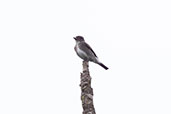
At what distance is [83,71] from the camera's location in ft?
25.8

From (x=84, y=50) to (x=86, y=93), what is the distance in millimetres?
7370

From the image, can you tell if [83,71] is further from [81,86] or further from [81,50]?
[81,50]

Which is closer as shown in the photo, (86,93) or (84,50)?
(86,93)

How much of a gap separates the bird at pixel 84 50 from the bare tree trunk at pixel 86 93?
5.91m

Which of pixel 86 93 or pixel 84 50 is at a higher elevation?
pixel 84 50

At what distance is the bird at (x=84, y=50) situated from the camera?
13827 mm

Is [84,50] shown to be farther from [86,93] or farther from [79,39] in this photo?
[86,93]

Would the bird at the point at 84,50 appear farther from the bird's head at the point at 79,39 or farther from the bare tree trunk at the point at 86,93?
the bare tree trunk at the point at 86,93

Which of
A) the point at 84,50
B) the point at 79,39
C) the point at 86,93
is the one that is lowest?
the point at 86,93

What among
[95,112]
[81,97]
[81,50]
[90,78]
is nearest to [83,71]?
[90,78]

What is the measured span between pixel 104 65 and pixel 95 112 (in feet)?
29.0

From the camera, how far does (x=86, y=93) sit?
673 cm

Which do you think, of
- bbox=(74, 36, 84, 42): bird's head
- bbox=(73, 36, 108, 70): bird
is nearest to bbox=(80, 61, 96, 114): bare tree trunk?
bbox=(73, 36, 108, 70): bird

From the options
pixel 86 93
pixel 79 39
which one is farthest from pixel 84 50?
pixel 86 93
